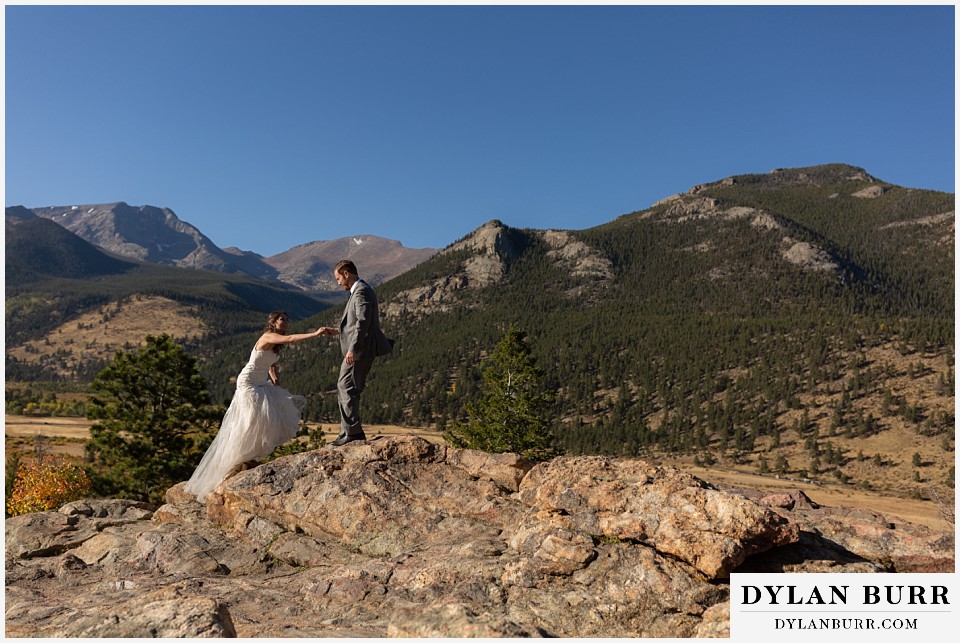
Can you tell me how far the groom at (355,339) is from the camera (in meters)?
11.6

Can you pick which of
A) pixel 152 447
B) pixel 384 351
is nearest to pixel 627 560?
pixel 384 351

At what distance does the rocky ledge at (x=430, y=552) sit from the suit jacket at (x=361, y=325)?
2.03 meters

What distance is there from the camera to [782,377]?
399 ft

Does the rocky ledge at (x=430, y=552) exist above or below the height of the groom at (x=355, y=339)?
below

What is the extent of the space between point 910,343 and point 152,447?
138 m

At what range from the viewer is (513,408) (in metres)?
42.0

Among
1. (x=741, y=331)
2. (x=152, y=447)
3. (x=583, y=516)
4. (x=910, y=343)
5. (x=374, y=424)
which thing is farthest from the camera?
(x=741, y=331)

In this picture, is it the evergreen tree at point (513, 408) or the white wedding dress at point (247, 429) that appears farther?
the evergreen tree at point (513, 408)

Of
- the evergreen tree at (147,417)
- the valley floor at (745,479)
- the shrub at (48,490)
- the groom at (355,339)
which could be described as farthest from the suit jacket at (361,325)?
the shrub at (48,490)

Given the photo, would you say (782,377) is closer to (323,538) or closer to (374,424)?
(374,424)

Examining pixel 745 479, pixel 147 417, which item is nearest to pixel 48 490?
pixel 147 417

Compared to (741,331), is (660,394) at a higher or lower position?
lower

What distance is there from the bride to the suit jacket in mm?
693

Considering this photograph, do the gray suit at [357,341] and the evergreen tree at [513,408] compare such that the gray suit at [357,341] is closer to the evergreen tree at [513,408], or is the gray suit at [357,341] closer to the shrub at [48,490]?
the evergreen tree at [513,408]
